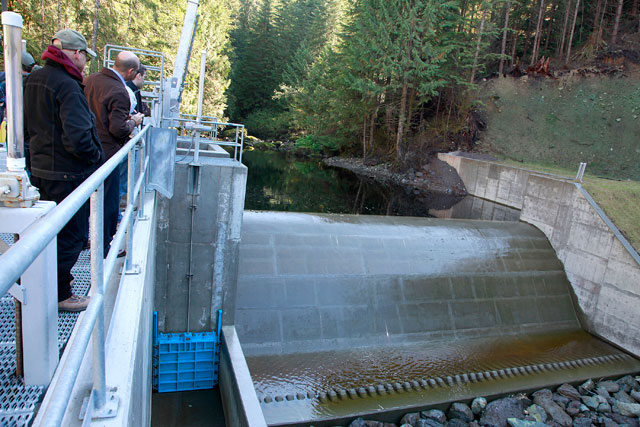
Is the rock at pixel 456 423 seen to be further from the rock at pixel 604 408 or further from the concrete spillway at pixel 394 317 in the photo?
the rock at pixel 604 408

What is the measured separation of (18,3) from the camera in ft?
65.0

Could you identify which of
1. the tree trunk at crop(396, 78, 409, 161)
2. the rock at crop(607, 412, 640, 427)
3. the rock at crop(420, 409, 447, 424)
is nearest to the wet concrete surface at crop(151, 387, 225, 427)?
the rock at crop(420, 409, 447, 424)

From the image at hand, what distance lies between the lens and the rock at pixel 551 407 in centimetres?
755

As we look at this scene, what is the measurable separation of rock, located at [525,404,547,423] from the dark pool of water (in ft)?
32.8

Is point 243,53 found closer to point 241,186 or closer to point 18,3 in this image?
point 18,3

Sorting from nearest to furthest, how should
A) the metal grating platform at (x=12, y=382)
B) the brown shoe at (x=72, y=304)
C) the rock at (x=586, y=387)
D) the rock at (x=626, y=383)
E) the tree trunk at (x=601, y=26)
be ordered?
the metal grating platform at (x=12, y=382) → the brown shoe at (x=72, y=304) → the rock at (x=586, y=387) → the rock at (x=626, y=383) → the tree trunk at (x=601, y=26)

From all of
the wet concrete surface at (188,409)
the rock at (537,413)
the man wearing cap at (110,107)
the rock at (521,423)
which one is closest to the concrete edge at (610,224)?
the rock at (537,413)

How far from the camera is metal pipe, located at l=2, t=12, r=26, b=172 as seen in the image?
4.69ft

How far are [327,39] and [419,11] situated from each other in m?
24.3

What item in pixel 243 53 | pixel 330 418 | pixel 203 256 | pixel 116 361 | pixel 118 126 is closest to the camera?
pixel 116 361

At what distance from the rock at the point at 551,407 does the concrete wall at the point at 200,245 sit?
17.7 ft

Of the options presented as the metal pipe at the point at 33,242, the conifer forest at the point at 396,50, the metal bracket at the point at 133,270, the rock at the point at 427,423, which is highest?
the conifer forest at the point at 396,50

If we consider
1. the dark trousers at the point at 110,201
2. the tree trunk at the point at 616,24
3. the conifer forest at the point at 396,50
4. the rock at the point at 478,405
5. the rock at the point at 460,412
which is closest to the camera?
the dark trousers at the point at 110,201

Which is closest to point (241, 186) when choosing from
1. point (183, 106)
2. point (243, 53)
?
point (183, 106)
